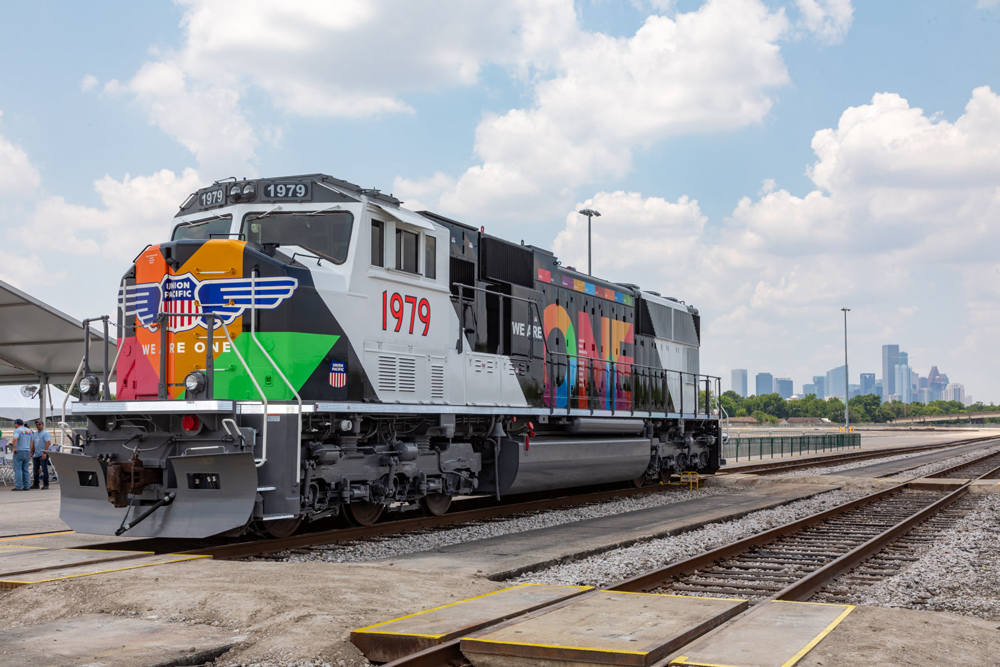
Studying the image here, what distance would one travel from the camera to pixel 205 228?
10.1 m

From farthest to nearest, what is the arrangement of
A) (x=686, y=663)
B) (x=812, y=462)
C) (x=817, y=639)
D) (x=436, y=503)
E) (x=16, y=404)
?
(x=812, y=462) < (x=16, y=404) < (x=436, y=503) < (x=817, y=639) < (x=686, y=663)

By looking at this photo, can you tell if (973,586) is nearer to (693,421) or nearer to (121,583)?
(121,583)

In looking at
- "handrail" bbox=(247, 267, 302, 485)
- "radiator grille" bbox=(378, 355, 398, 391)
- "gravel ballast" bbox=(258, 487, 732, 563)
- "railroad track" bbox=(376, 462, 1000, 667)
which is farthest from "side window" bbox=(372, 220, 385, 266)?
"railroad track" bbox=(376, 462, 1000, 667)

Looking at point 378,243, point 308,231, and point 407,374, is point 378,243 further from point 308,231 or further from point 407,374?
point 407,374

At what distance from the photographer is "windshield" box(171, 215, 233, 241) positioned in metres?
9.93

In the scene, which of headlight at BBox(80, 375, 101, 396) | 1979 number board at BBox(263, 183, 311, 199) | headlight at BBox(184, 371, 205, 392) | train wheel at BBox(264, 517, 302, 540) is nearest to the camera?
headlight at BBox(184, 371, 205, 392)

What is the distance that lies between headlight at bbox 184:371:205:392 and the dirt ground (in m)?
2.04

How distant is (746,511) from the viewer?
13.1m

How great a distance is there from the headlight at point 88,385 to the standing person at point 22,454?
28.0 feet

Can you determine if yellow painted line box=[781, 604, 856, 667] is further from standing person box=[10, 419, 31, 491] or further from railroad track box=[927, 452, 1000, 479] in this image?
railroad track box=[927, 452, 1000, 479]

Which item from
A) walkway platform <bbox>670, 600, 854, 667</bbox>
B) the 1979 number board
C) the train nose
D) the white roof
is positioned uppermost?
the 1979 number board

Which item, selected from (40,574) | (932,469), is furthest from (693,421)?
(40,574)

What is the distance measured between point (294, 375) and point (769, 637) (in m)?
→ 5.36

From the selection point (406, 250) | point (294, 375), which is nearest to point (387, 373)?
point (294, 375)
